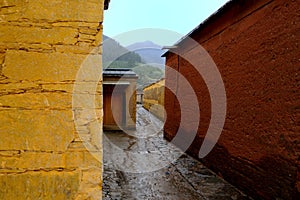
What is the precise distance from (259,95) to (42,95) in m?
2.68

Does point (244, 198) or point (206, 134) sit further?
point (206, 134)

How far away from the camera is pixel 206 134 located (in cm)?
465

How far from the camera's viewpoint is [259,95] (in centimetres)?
310

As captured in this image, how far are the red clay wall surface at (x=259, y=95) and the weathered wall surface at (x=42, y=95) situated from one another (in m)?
2.17

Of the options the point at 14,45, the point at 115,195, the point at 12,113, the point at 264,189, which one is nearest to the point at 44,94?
the point at 12,113

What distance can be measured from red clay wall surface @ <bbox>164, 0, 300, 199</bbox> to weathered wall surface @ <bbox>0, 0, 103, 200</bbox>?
2170 mm

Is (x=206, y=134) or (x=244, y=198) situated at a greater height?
(x=206, y=134)

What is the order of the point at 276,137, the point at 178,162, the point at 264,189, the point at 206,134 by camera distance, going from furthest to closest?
the point at 178,162 → the point at 206,134 → the point at 264,189 → the point at 276,137

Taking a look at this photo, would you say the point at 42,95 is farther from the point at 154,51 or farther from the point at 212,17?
the point at 154,51

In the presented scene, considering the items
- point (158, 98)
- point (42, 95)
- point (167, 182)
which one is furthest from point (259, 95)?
point (158, 98)

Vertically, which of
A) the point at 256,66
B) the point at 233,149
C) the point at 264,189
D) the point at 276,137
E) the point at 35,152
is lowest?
the point at 264,189

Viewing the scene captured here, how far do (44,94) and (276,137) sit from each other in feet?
8.51

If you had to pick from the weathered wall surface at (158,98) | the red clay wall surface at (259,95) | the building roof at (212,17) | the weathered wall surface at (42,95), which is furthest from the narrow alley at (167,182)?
the weathered wall surface at (158,98)

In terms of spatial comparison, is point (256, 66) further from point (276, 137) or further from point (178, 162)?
point (178, 162)
